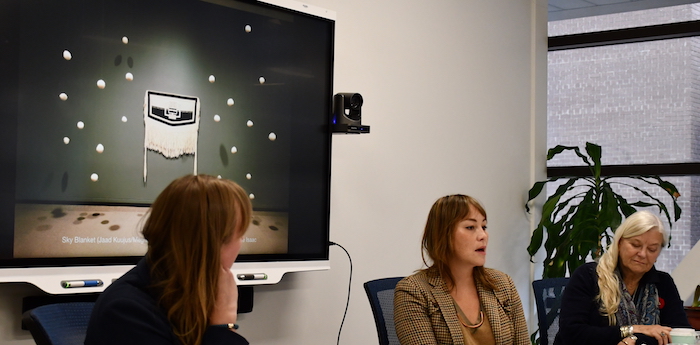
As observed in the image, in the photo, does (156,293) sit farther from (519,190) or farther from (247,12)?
(519,190)

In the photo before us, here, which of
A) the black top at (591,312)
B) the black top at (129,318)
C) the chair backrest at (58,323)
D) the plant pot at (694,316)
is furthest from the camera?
the plant pot at (694,316)

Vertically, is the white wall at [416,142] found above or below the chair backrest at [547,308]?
above

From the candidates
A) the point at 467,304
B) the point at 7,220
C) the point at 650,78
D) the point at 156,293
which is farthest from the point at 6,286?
the point at 650,78

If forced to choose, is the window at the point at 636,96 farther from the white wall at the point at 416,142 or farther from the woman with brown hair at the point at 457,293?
the woman with brown hair at the point at 457,293

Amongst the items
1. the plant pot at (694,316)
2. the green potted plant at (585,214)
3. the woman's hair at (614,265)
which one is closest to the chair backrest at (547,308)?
the woman's hair at (614,265)

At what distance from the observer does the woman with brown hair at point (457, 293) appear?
276 centimetres

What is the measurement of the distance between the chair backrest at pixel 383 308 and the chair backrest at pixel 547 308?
30.7 inches

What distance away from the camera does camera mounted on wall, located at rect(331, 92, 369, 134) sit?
375 centimetres

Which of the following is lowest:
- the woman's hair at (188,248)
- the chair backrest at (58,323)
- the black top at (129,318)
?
the chair backrest at (58,323)

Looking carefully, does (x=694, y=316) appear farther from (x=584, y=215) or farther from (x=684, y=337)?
(x=584, y=215)

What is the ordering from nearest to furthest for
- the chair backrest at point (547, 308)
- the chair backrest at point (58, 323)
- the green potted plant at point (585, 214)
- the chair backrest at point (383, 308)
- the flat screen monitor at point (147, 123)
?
the chair backrest at point (58, 323) → the flat screen monitor at point (147, 123) → the chair backrest at point (383, 308) → the chair backrest at point (547, 308) → the green potted plant at point (585, 214)

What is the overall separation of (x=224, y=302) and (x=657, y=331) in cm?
199

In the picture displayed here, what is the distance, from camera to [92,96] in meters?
2.87

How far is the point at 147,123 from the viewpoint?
3.03 meters
